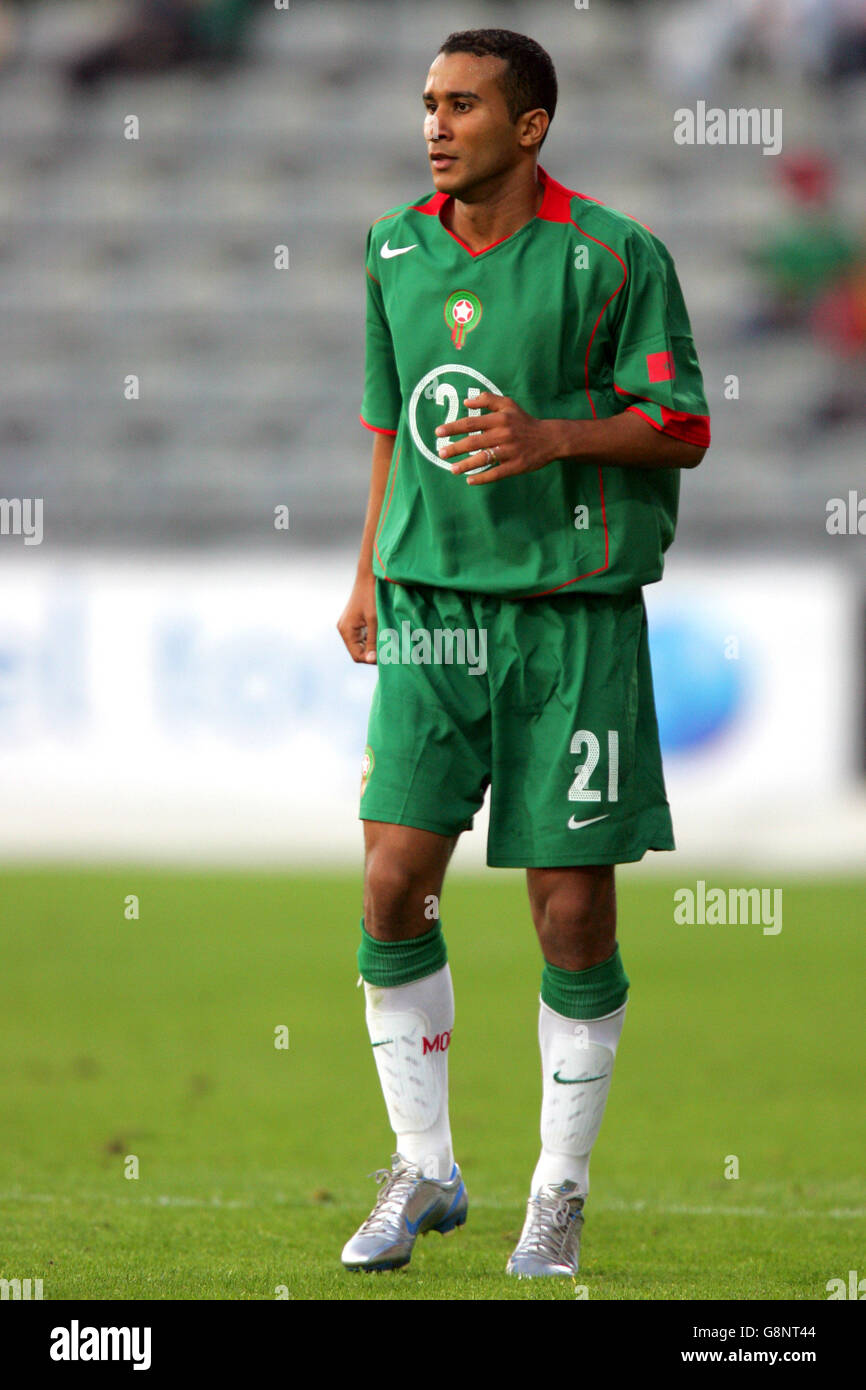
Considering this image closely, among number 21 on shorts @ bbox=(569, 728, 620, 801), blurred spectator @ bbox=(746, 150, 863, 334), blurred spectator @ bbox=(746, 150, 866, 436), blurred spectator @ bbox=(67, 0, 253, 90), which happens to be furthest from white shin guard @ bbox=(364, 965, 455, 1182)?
blurred spectator @ bbox=(67, 0, 253, 90)

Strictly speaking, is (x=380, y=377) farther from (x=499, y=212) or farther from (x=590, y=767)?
(x=590, y=767)

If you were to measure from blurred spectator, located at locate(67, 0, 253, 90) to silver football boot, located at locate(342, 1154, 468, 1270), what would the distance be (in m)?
18.5

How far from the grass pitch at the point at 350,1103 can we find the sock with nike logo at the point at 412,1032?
215 millimetres

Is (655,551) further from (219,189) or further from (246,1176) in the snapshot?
(219,189)

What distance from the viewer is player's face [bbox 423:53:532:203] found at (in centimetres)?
331

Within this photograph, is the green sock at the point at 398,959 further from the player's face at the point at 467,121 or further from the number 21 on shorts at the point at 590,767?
the player's face at the point at 467,121

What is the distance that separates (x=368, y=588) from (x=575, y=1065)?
3.12 feet

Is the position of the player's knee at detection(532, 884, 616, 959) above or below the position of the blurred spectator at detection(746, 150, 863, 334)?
below

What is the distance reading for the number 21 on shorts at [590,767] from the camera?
3.33 m

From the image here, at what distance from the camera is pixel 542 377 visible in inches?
132

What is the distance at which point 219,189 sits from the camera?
1958 centimetres

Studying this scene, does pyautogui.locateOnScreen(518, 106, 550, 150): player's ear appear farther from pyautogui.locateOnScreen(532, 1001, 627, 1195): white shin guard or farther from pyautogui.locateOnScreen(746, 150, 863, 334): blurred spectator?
pyautogui.locateOnScreen(746, 150, 863, 334): blurred spectator

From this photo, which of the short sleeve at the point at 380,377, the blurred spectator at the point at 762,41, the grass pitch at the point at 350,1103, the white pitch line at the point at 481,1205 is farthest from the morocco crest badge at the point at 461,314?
the blurred spectator at the point at 762,41
